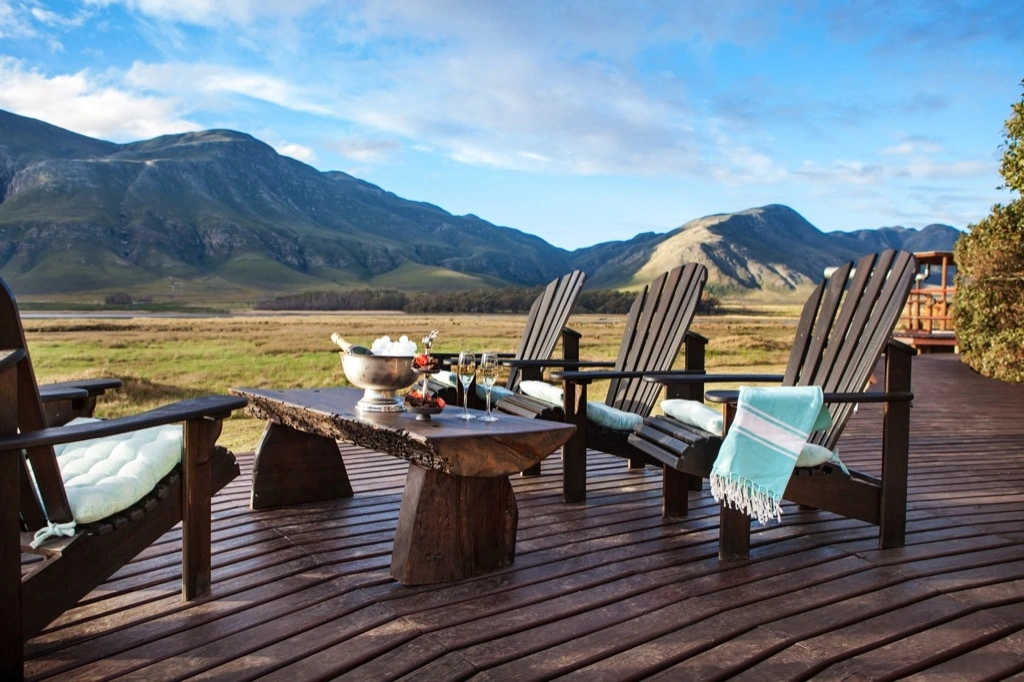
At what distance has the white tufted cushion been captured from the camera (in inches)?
70.5

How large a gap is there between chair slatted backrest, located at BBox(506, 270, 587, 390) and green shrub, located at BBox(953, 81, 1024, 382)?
17.8 feet

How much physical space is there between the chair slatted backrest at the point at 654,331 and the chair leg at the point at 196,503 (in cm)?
225

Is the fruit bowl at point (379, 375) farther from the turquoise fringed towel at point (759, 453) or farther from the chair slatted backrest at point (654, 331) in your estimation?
the chair slatted backrest at point (654, 331)

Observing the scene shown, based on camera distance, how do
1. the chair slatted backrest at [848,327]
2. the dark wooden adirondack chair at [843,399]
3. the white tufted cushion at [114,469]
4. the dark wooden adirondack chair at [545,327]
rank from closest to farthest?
the white tufted cushion at [114,469]
the dark wooden adirondack chair at [843,399]
the chair slatted backrest at [848,327]
the dark wooden adirondack chair at [545,327]

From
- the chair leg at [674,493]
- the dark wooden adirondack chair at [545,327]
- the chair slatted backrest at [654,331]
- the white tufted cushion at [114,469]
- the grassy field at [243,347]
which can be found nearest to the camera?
the white tufted cushion at [114,469]

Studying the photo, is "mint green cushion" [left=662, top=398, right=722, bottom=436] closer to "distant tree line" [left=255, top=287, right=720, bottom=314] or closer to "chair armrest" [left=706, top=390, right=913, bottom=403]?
"chair armrest" [left=706, top=390, right=913, bottom=403]

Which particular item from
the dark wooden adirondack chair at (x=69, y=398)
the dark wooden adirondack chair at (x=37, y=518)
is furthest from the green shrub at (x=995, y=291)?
the dark wooden adirondack chair at (x=37, y=518)

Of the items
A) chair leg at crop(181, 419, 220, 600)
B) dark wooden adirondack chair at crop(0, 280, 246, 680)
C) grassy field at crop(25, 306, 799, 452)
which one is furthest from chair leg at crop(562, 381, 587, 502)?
grassy field at crop(25, 306, 799, 452)

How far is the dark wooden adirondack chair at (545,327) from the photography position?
14.8 feet

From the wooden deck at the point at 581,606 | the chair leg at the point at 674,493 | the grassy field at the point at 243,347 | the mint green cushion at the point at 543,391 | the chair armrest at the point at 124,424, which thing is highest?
the chair armrest at the point at 124,424

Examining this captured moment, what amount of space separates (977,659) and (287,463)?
252cm

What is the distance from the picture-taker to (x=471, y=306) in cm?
2720

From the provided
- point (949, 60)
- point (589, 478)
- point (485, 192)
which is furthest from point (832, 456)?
point (485, 192)

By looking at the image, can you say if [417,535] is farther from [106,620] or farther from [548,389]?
[548,389]
